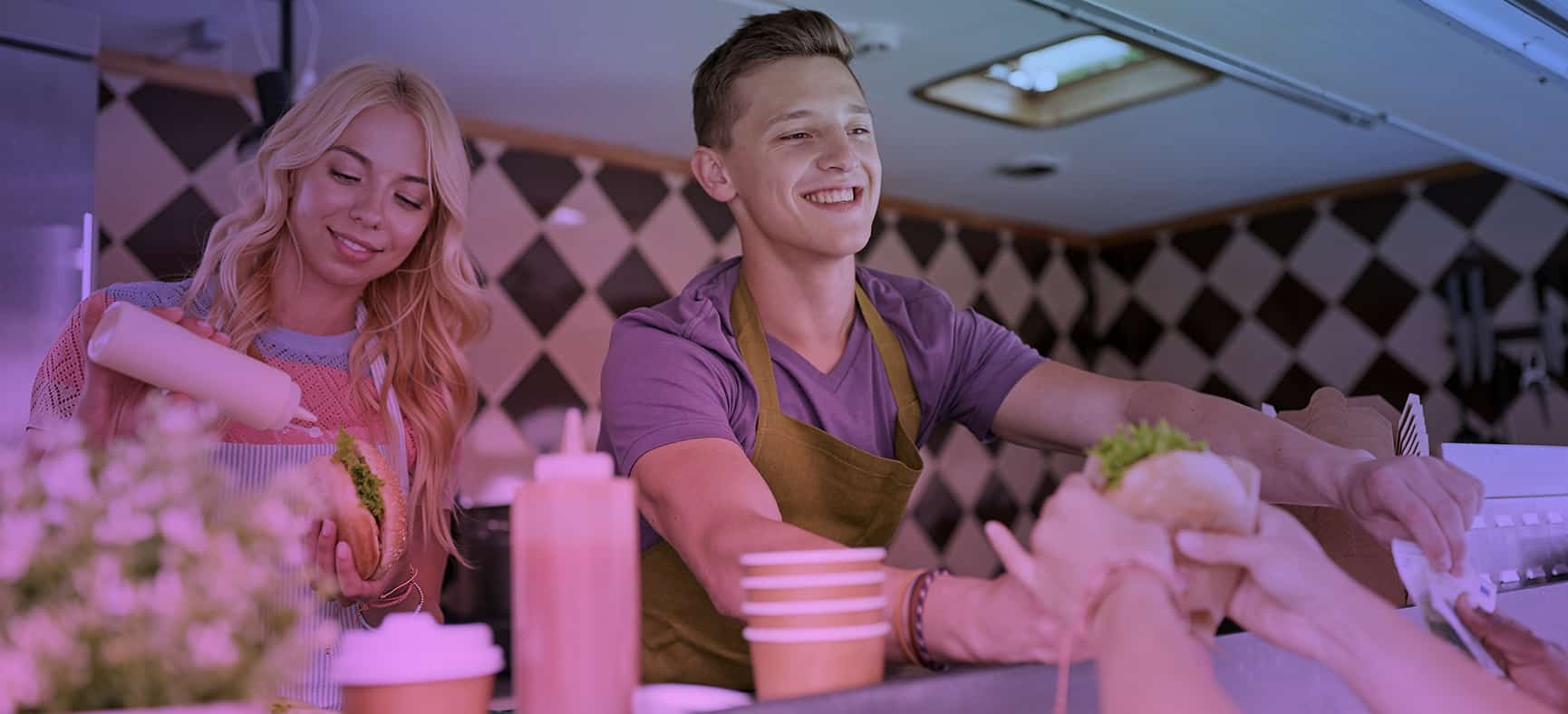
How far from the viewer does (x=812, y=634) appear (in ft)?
2.24

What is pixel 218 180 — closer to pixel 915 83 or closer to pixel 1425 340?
pixel 915 83

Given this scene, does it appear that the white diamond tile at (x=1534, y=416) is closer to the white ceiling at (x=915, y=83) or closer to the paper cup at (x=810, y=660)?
the white ceiling at (x=915, y=83)

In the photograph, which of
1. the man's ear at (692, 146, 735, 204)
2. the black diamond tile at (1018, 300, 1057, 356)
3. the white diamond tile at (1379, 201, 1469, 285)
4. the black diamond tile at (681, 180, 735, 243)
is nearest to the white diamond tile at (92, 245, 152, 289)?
the black diamond tile at (681, 180, 735, 243)

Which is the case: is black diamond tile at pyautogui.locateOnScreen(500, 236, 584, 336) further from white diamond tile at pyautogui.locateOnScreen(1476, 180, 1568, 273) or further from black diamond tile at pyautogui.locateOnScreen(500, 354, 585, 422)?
white diamond tile at pyautogui.locateOnScreen(1476, 180, 1568, 273)

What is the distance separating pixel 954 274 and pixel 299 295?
8.99 ft

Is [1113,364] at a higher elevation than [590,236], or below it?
below

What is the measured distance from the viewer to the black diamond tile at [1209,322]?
12.8 ft

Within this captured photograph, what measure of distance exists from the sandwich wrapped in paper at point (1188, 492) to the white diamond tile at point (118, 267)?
2.41 meters

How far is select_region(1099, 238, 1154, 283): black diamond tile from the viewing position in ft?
13.8

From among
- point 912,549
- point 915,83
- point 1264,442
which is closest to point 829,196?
point 1264,442

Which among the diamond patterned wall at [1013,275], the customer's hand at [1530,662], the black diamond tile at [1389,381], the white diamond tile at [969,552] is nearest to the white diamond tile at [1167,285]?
the diamond patterned wall at [1013,275]

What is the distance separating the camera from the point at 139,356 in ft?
2.98

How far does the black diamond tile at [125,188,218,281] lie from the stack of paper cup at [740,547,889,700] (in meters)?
2.25

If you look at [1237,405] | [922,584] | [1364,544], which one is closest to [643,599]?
[922,584]
